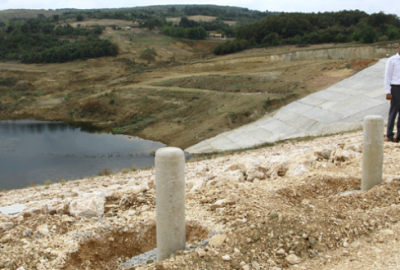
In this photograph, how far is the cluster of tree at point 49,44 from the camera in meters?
53.8

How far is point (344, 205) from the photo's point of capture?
518 centimetres

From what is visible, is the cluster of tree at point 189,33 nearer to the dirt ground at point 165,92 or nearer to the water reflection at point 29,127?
the dirt ground at point 165,92

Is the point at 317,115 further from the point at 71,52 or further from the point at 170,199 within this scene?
the point at 71,52

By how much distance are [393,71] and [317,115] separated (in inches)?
600

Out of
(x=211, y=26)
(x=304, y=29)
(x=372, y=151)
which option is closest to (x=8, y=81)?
(x=304, y=29)

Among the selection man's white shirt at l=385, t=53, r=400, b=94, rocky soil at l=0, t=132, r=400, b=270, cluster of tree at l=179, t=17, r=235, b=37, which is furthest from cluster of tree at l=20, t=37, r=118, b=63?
man's white shirt at l=385, t=53, r=400, b=94

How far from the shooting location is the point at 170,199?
413 cm

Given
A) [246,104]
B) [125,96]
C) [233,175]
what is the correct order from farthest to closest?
[125,96]
[246,104]
[233,175]

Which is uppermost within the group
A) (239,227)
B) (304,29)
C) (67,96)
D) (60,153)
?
(304,29)

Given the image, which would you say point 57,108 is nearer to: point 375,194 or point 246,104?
point 246,104

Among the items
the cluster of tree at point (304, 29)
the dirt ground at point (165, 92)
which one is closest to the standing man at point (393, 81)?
the dirt ground at point (165, 92)

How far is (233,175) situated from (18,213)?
4.32 m

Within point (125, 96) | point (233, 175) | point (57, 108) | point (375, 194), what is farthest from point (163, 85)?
point (375, 194)

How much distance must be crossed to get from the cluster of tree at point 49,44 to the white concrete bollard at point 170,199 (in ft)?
178
